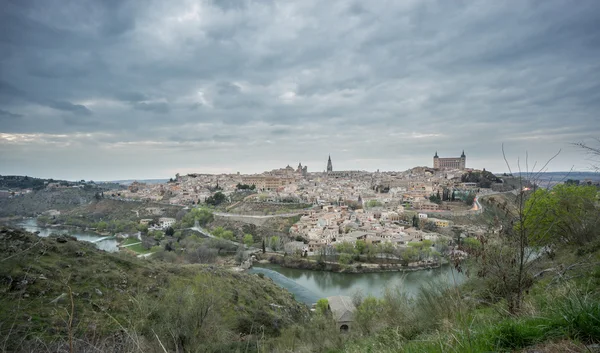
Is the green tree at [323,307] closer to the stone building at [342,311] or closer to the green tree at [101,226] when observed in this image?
the stone building at [342,311]

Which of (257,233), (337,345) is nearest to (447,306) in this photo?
(337,345)

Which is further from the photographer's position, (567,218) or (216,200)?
(216,200)

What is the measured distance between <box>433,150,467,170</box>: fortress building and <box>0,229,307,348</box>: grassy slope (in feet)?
217

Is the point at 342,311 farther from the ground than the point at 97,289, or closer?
closer

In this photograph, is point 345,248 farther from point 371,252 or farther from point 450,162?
point 450,162

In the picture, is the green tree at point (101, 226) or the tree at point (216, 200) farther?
the tree at point (216, 200)

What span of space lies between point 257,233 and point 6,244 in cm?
2037

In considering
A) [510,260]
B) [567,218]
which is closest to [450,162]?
[567,218]

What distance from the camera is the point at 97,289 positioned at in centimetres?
601

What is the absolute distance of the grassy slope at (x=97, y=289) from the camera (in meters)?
4.45

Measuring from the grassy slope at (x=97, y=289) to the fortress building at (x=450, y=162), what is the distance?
66.2 m

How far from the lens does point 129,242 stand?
23.9m

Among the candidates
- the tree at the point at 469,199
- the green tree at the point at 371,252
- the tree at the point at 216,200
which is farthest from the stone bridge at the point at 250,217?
the tree at the point at 469,199

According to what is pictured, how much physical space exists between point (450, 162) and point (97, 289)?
239 ft
